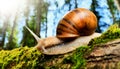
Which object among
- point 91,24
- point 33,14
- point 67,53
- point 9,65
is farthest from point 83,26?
point 33,14

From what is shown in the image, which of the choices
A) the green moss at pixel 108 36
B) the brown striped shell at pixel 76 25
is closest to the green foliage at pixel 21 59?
the brown striped shell at pixel 76 25

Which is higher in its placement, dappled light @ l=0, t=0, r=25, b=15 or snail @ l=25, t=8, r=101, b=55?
snail @ l=25, t=8, r=101, b=55

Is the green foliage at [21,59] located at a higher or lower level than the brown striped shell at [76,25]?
lower

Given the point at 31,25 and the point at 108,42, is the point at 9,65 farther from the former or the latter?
the point at 31,25

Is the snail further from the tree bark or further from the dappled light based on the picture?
the dappled light

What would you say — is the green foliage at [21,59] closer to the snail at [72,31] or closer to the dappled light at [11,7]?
the snail at [72,31]

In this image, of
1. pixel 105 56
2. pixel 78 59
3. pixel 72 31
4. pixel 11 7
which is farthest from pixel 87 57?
pixel 11 7

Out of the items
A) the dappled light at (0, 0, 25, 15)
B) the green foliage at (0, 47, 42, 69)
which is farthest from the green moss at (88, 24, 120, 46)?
the dappled light at (0, 0, 25, 15)
